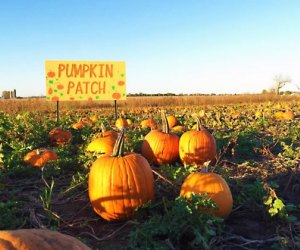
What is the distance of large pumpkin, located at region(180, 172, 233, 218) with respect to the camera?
3.23 meters

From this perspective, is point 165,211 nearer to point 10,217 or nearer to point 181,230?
point 181,230

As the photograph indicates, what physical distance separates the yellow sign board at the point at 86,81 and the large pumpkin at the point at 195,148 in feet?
22.3

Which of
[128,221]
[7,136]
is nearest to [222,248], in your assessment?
[128,221]

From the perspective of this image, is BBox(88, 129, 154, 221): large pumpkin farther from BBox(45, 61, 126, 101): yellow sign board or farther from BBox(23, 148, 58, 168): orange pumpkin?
BBox(45, 61, 126, 101): yellow sign board

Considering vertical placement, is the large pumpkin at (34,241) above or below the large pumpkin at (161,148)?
above

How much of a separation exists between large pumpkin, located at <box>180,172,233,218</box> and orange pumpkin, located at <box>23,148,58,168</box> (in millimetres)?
2865

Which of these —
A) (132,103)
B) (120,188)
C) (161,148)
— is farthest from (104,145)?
(132,103)

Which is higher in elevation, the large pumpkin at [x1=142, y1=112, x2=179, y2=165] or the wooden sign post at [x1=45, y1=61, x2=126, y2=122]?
the wooden sign post at [x1=45, y1=61, x2=126, y2=122]

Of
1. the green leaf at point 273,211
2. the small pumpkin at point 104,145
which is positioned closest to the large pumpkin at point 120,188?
the green leaf at point 273,211

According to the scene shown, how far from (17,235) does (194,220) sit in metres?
1.64

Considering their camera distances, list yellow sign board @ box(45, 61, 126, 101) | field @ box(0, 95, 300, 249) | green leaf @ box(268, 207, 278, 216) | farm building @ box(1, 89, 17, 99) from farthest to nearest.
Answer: farm building @ box(1, 89, 17, 99) → yellow sign board @ box(45, 61, 126, 101) → green leaf @ box(268, 207, 278, 216) → field @ box(0, 95, 300, 249)

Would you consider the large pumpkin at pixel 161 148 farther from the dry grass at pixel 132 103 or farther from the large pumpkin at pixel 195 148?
the dry grass at pixel 132 103

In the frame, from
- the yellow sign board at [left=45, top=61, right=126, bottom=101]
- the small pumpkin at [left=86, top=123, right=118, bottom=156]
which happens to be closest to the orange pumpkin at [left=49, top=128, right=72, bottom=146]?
the small pumpkin at [left=86, top=123, right=118, bottom=156]

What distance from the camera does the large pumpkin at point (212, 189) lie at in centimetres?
323
